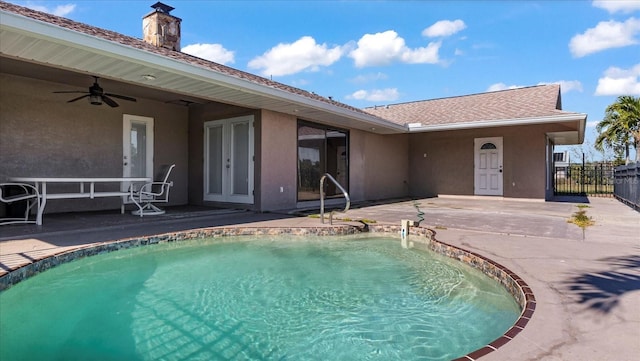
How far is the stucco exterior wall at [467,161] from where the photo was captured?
12.2m

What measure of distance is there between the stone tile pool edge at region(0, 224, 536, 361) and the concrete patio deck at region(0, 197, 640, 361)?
2.8 inches

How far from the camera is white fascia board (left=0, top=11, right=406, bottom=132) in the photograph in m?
3.91

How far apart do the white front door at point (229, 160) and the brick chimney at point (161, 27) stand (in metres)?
2.43

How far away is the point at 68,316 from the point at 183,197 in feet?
23.4

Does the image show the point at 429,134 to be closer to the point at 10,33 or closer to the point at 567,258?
the point at 567,258

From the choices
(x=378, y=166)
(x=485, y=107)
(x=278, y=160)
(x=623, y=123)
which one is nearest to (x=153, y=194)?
(x=278, y=160)

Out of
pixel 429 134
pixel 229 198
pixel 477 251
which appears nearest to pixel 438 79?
pixel 429 134

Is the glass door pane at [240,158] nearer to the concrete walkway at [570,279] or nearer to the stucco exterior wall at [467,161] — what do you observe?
the concrete walkway at [570,279]

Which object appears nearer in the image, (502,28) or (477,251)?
(477,251)

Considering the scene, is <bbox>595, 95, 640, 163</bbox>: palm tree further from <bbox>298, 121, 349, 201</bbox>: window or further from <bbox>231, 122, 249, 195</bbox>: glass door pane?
<bbox>231, 122, 249, 195</bbox>: glass door pane

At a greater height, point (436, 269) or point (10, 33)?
point (10, 33)

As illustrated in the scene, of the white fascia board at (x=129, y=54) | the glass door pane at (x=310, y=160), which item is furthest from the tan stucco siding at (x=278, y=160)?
the white fascia board at (x=129, y=54)

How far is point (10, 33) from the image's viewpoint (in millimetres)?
4023

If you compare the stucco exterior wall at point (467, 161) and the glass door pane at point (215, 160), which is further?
the stucco exterior wall at point (467, 161)
